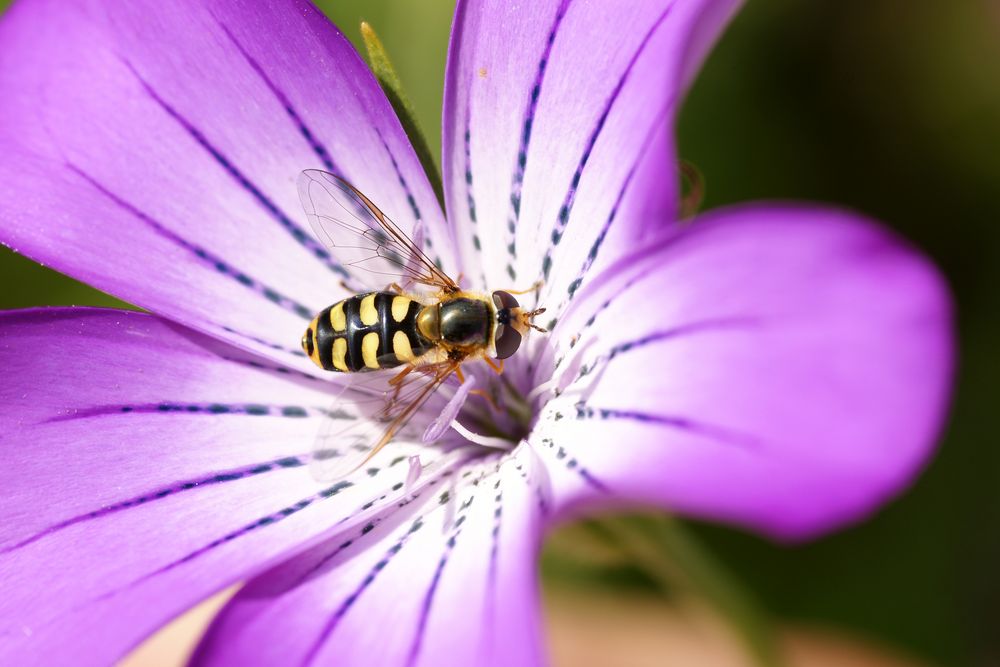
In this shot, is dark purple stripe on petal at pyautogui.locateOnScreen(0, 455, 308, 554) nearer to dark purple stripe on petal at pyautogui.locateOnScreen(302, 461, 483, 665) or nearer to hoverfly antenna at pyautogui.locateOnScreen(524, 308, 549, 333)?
dark purple stripe on petal at pyautogui.locateOnScreen(302, 461, 483, 665)

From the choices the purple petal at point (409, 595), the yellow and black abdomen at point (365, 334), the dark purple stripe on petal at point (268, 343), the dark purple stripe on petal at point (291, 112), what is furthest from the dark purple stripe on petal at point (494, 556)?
the dark purple stripe on petal at point (291, 112)

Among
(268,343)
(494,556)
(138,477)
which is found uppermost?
(268,343)

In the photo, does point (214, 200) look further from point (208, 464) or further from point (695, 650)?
point (695, 650)

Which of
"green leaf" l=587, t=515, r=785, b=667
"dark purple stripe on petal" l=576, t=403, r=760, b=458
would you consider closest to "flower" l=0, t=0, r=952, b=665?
"dark purple stripe on petal" l=576, t=403, r=760, b=458

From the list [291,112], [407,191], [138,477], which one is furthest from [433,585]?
[291,112]

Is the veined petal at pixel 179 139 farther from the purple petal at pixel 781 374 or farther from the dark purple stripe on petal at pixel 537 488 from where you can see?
the purple petal at pixel 781 374

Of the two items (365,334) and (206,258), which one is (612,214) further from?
(206,258)

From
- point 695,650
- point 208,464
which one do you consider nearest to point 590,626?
point 695,650
